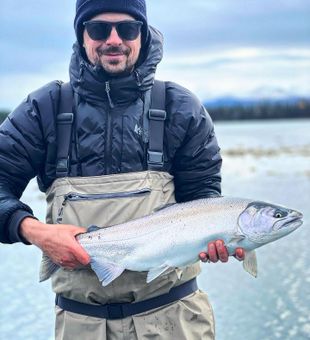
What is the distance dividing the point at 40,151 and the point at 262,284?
6.24m

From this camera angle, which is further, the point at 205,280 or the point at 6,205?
the point at 205,280

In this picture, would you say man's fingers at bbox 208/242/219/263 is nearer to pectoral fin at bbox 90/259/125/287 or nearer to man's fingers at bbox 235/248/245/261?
man's fingers at bbox 235/248/245/261

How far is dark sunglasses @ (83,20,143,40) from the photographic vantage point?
3.98m

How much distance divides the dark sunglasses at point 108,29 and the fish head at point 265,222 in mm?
1187

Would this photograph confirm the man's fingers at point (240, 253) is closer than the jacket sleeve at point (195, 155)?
Yes

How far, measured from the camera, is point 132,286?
150 inches

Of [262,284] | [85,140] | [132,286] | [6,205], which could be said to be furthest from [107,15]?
[262,284]

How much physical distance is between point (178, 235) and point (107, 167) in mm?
545

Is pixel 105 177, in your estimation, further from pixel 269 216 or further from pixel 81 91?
pixel 269 216

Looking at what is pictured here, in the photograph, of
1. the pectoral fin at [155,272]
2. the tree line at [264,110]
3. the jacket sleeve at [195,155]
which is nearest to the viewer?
the pectoral fin at [155,272]

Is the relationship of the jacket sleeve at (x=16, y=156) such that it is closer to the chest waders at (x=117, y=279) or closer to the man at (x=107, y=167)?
the man at (x=107, y=167)

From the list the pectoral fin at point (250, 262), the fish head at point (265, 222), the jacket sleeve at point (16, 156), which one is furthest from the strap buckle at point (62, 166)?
the pectoral fin at point (250, 262)

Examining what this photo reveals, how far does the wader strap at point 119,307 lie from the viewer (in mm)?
3846

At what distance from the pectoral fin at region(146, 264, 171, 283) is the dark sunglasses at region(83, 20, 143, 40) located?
1.29 m
